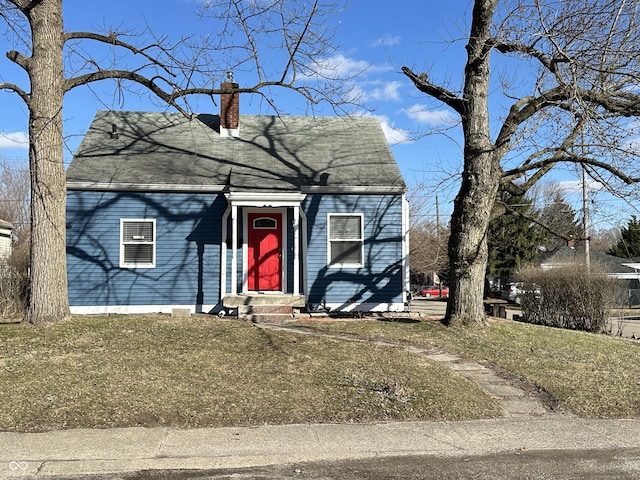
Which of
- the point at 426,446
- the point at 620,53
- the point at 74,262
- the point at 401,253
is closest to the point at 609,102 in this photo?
the point at 620,53

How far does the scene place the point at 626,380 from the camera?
8219 mm

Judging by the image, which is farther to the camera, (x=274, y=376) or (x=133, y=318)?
(x=133, y=318)

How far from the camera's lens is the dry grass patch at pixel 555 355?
23.8ft

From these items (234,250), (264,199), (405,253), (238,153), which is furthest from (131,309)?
(405,253)

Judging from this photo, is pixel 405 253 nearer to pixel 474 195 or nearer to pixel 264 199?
pixel 474 195

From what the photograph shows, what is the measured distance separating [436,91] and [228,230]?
6.50 m

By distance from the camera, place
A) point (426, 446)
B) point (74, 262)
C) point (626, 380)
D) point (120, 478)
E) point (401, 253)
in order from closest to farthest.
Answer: point (120, 478), point (426, 446), point (626, 380), point (74, 262), point (401, 253)

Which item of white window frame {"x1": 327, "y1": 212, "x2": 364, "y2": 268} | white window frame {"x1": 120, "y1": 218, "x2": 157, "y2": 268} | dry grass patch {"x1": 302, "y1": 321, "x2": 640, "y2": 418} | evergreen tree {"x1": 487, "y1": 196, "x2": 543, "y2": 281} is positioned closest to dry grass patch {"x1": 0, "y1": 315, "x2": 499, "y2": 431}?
dry grass patch {"x1": 302, "y1": 321, "x2": 640, "y2": 418}

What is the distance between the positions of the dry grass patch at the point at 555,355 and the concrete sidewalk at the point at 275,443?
37.6 inches

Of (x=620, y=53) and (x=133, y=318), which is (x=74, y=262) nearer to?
(x=133, y=318)

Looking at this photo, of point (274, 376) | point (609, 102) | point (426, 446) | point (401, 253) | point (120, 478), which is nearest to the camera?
point (120, 478)

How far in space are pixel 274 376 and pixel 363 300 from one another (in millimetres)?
7462

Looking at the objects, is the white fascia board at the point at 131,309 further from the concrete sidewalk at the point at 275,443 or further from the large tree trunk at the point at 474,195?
the concrete sidewalk at the point at 275,443

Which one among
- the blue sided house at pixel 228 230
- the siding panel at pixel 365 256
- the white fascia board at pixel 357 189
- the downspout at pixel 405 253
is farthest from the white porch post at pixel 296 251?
the downspout at pixel 405 253
